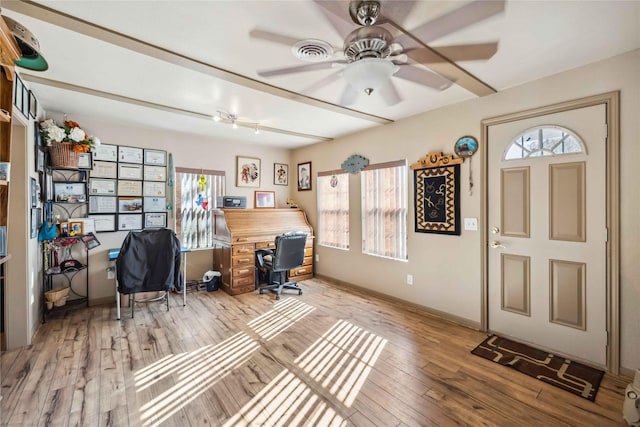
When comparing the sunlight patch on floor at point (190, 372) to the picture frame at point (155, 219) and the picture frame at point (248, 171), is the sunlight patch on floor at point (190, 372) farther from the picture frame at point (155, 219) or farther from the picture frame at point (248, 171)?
the picture frame at point (248, 171)

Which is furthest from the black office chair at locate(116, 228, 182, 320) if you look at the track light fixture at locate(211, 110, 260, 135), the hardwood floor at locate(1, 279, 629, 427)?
the track light fixture at locate(211, 110, 260, 135)

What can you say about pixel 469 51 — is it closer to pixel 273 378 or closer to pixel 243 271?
pixel 273 378

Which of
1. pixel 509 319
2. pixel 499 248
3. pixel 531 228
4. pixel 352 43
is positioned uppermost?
pixel 352 43

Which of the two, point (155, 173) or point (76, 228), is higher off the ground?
point (155, 173)

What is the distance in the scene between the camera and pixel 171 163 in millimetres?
4227

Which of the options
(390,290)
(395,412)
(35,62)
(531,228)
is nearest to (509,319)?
(531,228)

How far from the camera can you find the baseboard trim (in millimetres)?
3051

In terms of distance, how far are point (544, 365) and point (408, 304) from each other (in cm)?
149

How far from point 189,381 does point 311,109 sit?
2767 mm

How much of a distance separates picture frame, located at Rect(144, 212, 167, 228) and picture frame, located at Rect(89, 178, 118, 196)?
50 centimetres

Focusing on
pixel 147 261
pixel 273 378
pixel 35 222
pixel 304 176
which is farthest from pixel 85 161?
pixel 273 378

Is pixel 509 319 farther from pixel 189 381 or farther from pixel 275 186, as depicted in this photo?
pixel 275 186

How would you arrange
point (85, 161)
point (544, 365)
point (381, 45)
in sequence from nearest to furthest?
1. point (381, 45)
2. point (544, 365)
3. point (85, 161)

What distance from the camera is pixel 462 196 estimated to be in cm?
306
